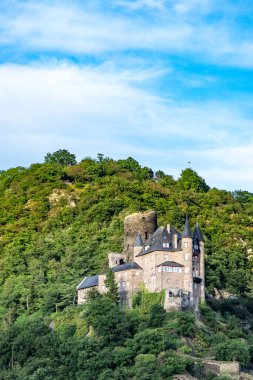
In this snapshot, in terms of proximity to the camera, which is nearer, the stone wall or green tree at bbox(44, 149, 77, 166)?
the stone wall

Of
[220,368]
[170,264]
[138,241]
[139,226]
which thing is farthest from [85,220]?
[220,368]

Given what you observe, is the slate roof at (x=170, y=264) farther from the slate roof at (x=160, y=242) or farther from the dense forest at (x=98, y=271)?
the dense forest at (x=98, y=271)

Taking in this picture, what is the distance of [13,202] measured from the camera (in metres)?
114

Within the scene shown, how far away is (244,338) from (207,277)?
8258mm

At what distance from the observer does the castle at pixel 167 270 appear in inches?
3305

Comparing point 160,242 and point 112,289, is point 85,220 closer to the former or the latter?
point 160,242

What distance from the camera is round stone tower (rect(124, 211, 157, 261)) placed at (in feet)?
303

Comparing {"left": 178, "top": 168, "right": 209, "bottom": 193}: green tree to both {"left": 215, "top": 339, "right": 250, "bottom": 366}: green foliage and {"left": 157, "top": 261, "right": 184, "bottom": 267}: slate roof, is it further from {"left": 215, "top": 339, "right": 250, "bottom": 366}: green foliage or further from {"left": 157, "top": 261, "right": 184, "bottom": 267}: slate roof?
{"left": 215, "top": 339, "right": 250, "bottom": 366}: green foliage

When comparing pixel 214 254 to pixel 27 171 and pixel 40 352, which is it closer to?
pixel 40 352

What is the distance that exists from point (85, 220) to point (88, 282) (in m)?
15.2

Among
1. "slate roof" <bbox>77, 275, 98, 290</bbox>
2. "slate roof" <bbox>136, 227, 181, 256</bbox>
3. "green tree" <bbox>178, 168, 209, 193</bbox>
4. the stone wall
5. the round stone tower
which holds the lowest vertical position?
the stone wall

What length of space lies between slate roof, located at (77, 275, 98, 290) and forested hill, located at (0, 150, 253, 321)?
1085 millimetres

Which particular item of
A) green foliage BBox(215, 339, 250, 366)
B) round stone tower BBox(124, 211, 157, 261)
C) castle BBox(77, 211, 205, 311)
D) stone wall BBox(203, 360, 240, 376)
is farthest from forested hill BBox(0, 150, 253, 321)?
stone wall BBox(203, 360, 240, 376)

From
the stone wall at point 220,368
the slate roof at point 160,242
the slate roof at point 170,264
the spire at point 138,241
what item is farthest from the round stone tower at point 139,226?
the stone wall at point 220,368
